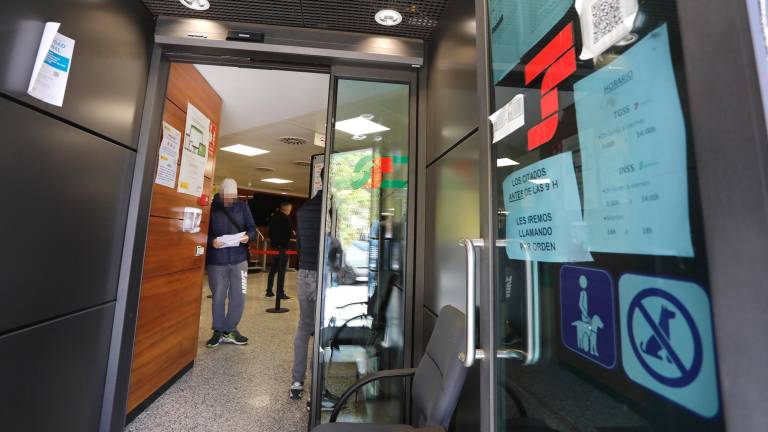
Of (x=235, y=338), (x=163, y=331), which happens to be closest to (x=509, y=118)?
(x=163, y=331)

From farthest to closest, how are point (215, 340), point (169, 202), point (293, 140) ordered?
point (293, 140), point (215, 340), point (169, 202)

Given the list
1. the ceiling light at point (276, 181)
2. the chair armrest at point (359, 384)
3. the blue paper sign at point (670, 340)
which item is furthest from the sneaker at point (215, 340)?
the ceiling light at point (276, 181)

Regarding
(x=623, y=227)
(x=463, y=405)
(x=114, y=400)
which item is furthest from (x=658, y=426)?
(x=114, y=400)

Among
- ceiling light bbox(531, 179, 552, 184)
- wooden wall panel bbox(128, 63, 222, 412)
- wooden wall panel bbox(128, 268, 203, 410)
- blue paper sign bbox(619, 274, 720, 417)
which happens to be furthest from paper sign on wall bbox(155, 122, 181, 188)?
blue paper sign bbox(619, 274, 720, 417)

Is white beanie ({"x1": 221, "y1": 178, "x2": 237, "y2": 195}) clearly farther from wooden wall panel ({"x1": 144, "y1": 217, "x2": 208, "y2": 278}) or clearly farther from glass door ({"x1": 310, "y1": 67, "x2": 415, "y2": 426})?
glass door ({"x1": 310, "y1": 67, "x2": 415, "y2": 426})

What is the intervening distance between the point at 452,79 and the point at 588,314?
1.51 metres

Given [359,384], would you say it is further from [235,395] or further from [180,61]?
[180,61]

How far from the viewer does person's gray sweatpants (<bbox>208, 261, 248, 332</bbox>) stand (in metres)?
3.45

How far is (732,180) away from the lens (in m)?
0.40

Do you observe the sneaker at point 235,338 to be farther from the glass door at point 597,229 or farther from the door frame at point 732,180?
the door frame at point 732,180

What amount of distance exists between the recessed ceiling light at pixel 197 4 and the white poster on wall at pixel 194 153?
0.95m

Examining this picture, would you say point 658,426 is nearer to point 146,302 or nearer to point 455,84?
point 455,84

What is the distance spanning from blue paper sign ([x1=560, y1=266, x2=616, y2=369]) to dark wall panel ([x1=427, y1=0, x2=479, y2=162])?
36.2 inches

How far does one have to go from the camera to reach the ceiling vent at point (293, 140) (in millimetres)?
5199
